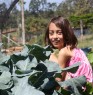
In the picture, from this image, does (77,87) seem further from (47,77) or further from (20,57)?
(20,57)

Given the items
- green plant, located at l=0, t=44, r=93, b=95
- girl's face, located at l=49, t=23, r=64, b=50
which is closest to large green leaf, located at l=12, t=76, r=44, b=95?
green plant, located at l=0, t=44, r=93, b=95

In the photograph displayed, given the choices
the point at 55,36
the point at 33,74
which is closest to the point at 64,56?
the point at 55,36

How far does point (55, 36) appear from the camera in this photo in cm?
253

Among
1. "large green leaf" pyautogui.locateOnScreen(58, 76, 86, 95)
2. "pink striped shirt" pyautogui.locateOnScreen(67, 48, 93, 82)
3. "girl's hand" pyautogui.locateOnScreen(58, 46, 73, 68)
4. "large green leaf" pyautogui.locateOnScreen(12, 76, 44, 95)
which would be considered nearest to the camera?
"large green leaf" pyautogui.locateOnScreen(12, 76, 44, 95)

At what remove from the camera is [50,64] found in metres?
1.52

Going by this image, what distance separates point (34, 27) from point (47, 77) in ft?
129

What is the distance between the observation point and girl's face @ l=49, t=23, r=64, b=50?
254 centimetres

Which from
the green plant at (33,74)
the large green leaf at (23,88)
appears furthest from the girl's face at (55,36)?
the large green leaf at (23,88)

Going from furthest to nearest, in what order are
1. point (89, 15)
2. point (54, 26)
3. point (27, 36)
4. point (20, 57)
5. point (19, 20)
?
1. point (19, 20)
2. point (89, 15)
3. point (27, 36)
4. point (54, 26)
5. point (20, 57)

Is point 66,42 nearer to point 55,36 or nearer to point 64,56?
point 55,36

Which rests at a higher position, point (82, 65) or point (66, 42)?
point (66, 42)

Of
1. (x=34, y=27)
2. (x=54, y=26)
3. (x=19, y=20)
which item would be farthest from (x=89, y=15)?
(x=54, y=26)

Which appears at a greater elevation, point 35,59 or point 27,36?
point 35,59

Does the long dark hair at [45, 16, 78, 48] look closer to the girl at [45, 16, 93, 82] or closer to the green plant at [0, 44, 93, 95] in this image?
the girl at [45, 16, 93, 82]
